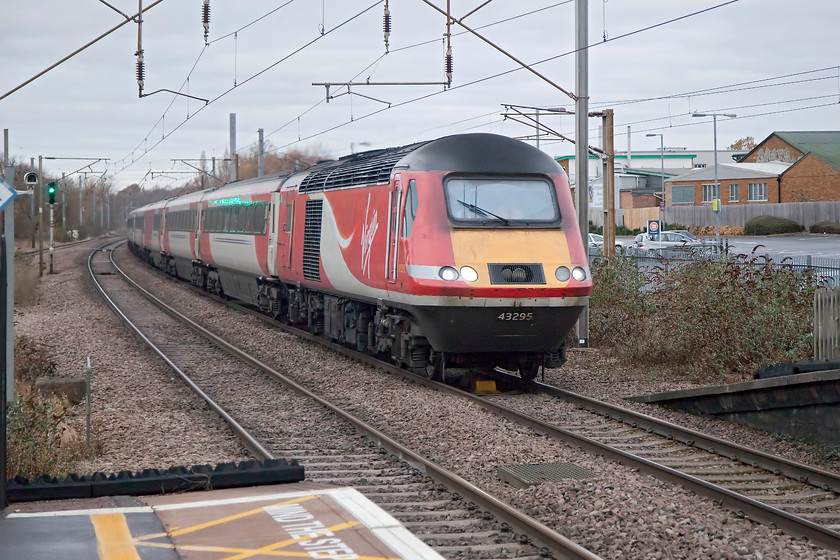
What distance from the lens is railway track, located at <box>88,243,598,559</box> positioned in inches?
252

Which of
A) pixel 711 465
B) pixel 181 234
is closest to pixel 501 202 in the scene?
pixel 711 465

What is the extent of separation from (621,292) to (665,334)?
131 inches

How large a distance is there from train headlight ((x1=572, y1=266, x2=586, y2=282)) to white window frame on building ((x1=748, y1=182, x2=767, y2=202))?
53.2 m

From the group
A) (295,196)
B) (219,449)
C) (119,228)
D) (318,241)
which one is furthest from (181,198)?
(119,228)

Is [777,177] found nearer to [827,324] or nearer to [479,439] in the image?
[827,324]

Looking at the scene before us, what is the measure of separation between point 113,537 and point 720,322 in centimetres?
1047

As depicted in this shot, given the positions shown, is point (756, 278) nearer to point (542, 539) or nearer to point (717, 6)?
point (717, 6)

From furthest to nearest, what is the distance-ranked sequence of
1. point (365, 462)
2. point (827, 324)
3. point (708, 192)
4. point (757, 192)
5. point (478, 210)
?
point (708, 192) → point (757, 192) → point (478, 210) → point (827, 324) → point (365, 462)

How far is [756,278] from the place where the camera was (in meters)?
15.3

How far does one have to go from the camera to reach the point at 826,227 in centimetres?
5066

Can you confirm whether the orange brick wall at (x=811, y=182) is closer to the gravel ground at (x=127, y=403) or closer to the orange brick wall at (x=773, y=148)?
the orange brick wall at (x=773, y=148)

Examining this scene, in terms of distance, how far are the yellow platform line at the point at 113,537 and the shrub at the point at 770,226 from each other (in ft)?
168

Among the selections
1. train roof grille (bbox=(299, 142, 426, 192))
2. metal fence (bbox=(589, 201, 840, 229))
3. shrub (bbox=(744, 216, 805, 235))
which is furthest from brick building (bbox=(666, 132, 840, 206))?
train roof grille (bbox=(299, 142, 426, 192))

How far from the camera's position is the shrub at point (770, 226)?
52.3m
